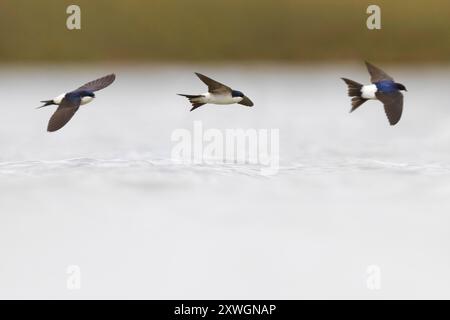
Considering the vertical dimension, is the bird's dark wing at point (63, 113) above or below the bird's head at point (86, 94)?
below

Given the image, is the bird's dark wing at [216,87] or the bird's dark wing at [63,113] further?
the bird's dark wing at [63,113]

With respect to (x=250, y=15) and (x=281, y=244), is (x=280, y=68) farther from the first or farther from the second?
(x=281, y=244)

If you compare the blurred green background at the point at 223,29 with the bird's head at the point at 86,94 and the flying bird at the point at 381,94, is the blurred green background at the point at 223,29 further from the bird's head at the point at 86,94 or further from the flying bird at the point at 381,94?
the bird's head at the point at 86,94

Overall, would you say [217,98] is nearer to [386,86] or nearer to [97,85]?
[97,85]

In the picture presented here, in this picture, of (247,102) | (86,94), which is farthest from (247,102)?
(86,94)

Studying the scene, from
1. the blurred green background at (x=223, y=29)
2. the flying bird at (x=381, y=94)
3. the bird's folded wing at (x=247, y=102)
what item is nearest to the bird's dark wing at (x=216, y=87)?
the bird's folded wing at (x=247, y=102)
